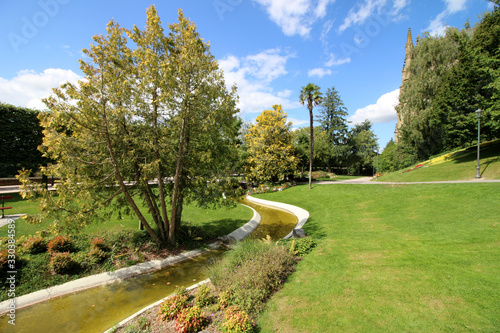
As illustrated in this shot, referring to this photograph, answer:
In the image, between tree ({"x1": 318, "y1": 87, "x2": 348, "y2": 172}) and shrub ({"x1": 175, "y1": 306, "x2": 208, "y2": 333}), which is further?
tree ({"x1": 318, "y1": 87, "x2": 348, "y2": 172})

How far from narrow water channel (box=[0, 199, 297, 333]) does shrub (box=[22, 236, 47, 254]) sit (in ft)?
8.47

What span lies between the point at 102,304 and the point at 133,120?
6.64m

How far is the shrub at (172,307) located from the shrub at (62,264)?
14.6ft

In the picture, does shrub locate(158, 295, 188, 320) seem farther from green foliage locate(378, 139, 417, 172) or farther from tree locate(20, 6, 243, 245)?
green foliage locate(378, 139, 417, 172)

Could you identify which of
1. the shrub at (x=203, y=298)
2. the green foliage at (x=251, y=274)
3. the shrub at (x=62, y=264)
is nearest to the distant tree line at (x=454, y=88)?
the green foliage at (x=251, y=274)

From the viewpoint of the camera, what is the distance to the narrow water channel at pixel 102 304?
5688 mm

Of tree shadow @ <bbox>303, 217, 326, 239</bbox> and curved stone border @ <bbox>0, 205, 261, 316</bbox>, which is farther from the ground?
tree shadow @ <bbox>303, 217, 326, 239</bbox>

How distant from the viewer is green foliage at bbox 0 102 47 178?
2256 cm

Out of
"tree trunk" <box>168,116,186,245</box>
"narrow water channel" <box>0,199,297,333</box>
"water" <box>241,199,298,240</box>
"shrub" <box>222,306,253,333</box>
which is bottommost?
"narrow water channel" <box>0,199,297,333</box>

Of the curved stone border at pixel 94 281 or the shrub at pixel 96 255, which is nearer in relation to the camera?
the curved stone border at pixel 94 281

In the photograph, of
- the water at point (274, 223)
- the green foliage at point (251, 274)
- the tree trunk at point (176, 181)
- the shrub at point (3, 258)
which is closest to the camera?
the green foliage at point (251, 274)

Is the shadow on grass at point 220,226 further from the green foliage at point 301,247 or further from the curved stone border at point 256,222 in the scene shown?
the green foliage at point 301,247

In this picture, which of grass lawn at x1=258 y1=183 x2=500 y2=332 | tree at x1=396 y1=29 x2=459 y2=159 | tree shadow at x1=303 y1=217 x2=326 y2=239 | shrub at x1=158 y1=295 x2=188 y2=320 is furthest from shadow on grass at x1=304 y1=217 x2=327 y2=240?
tree at x1=396 y1=29 x2=459 y2=159

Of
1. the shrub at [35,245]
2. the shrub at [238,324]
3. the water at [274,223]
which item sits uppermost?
the shrub at [35,245]
